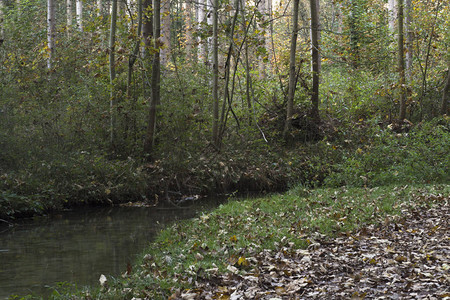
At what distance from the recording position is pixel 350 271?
5.68 metres

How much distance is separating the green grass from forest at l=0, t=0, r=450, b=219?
3.17 m

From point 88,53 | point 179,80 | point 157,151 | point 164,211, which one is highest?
point 88,53

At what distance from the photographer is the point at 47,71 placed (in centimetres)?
1502

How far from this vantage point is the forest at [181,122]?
12.9 m

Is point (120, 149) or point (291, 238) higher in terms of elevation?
point (120, 149)

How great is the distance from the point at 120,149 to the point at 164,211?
342 cm

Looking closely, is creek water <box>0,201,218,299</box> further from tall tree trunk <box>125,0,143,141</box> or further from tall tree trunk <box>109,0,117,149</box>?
tall tree trunk <box>125,0,143,141</box>

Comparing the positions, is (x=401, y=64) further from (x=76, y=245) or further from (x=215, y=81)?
(x=76, y=245)

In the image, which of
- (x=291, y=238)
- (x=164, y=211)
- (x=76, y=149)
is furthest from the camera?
(x=76, y=149)

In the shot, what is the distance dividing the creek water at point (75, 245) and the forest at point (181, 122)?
38.6 inches

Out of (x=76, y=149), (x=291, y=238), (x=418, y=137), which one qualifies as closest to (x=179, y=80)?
(x=76, y=149)

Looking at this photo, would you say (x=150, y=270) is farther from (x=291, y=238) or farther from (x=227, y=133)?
(x=227, y=133)

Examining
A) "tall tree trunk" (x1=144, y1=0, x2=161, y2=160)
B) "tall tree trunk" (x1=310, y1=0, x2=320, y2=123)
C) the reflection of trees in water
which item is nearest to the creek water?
the reflection of trees in water

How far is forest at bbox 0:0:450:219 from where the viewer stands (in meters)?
12.9
